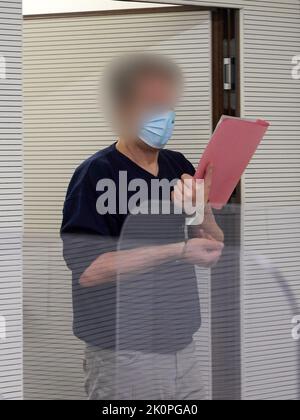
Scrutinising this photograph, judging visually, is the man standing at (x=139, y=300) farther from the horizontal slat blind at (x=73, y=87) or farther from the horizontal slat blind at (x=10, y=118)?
the horizontal slat blind at (x=10, y=118)

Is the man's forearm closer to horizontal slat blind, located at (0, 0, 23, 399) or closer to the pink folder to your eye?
the pink folder

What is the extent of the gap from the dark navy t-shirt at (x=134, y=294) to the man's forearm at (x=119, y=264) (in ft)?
0.04

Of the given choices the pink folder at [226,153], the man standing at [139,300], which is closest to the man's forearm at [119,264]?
the man standing at [139,300]

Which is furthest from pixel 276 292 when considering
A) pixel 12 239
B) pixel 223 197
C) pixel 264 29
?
pixel 264 29

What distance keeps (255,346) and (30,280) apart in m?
0.74

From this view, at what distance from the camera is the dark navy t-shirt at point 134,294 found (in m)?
2.56

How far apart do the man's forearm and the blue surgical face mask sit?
0.63m

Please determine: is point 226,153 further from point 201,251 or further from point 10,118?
point 10,118

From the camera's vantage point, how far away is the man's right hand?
257 centimetres

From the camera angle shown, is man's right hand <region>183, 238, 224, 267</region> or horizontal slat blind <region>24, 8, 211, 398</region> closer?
man's right hand <region>183, 238, 224, 267</region>

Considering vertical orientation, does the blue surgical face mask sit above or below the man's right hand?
above

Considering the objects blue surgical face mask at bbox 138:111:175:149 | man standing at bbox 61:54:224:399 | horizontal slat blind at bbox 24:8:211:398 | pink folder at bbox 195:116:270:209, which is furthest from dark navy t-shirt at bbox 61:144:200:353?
horizontal slat blind at bbox 24:8:211:398

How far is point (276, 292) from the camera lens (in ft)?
8.86

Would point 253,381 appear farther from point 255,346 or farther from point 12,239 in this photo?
point 12,239
